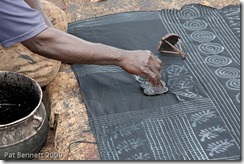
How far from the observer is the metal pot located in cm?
294

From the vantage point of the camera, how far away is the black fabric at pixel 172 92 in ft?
9.34

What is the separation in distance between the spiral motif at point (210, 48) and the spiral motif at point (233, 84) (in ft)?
1.31

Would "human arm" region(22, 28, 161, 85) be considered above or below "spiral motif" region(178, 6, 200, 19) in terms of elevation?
above

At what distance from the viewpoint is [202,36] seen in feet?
12.6

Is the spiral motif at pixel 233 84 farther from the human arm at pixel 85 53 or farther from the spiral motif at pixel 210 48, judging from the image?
the human arm at pixel 85 53

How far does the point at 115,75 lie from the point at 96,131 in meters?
0.61

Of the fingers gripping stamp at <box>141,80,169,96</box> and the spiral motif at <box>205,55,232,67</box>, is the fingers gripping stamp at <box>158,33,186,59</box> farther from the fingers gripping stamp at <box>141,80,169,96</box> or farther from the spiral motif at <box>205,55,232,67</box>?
the fingers gripping stamp at <box>141,80,169,96</box>

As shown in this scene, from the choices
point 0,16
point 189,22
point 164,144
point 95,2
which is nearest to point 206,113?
point 164,144

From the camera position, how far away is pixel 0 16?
9.11 ft

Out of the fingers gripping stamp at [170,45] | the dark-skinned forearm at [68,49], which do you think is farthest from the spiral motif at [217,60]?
the dark-skinned forearm at [68,49]

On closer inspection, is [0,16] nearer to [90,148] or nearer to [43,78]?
[43,78]

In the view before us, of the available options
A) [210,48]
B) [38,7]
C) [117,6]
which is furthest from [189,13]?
[38,7]

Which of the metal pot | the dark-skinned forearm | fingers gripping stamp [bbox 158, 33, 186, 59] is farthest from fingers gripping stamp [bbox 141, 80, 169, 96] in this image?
the metal pot

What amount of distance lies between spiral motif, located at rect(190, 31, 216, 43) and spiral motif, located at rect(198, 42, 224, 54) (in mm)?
69
